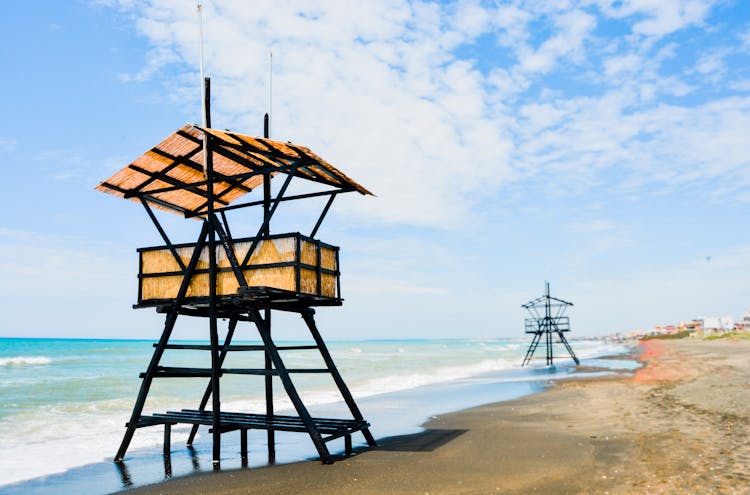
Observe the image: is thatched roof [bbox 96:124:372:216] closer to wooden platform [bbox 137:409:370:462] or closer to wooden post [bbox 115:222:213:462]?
wooden post [bbox 115:222:213:462]

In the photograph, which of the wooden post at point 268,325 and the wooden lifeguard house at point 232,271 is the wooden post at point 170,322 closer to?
the wooden lifeguard house at point 232,271

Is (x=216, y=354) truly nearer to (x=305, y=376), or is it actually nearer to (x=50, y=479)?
(x=50, y=479)

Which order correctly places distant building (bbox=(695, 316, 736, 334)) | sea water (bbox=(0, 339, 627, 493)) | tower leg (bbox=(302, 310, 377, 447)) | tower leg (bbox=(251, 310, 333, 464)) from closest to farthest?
1. tower leg (bbox=(251, 310, 333, 464))
2. sea water (bbox=(0, 339, 627, 493))
3. tower leg (bbox=(302, 310, 377, 447))
4. distant building (bbox=(695, 316, 736, 334))

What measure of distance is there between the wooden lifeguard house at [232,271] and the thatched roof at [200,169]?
19mm

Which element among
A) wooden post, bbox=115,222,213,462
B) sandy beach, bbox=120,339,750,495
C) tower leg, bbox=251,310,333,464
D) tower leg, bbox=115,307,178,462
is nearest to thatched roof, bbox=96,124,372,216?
wooden post, bbox=115,222,213,462

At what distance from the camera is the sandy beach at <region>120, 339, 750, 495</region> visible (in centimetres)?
720

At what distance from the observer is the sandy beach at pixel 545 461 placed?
23.6ft

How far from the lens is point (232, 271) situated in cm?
948

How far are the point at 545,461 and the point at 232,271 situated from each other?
5609 mm

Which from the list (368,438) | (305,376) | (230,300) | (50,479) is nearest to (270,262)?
(230,300)

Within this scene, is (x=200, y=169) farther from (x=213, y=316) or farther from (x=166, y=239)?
(x=213, y=316)

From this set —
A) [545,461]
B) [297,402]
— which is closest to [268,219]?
[297,402]

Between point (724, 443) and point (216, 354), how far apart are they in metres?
8.10

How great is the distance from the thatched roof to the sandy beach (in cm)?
452
